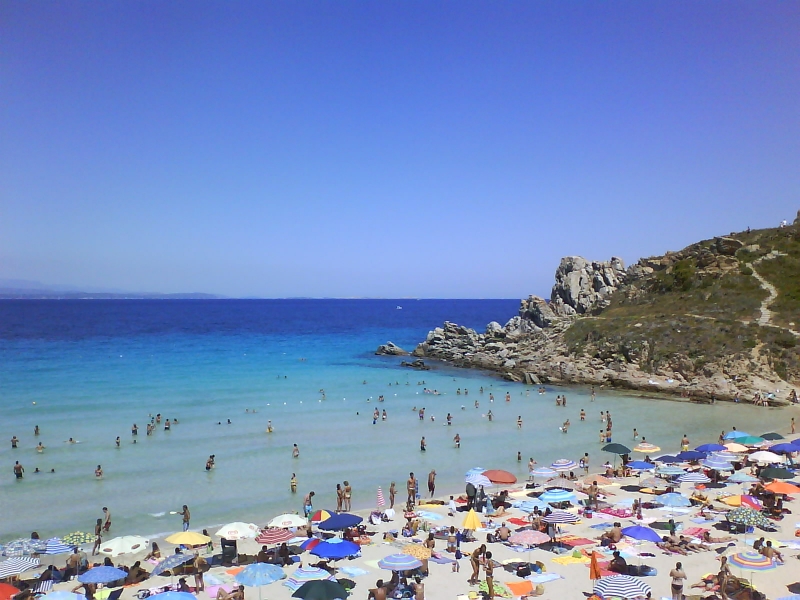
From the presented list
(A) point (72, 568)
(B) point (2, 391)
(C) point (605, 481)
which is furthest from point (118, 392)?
(C) point (605, 481)

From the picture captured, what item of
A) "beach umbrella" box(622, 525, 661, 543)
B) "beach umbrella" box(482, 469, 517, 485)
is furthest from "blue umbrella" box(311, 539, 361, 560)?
"beach umbrella" box(482, 469, 517, 485)

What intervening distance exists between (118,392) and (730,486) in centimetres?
4621

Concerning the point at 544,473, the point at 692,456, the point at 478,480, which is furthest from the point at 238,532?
the point at 692,456

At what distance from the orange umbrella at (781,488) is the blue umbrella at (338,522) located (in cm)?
1421

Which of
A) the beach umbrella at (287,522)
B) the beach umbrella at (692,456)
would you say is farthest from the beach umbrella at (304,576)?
the beach umbrella at (692,456)

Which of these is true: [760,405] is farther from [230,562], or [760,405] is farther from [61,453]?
[61,453]

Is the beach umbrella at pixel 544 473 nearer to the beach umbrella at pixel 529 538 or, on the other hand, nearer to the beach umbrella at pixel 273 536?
the beach umbrella at pixel 529 538

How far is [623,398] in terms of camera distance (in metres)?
49.8

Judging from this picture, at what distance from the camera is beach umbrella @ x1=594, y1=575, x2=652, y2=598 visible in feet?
45.5

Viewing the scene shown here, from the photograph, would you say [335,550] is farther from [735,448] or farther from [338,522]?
[735,448]

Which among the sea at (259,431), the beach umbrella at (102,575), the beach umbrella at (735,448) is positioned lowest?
the sea at (259,431)

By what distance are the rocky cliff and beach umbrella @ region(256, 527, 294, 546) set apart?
41203mm

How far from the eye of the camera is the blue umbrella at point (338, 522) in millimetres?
18239

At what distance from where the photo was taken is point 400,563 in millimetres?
15492
